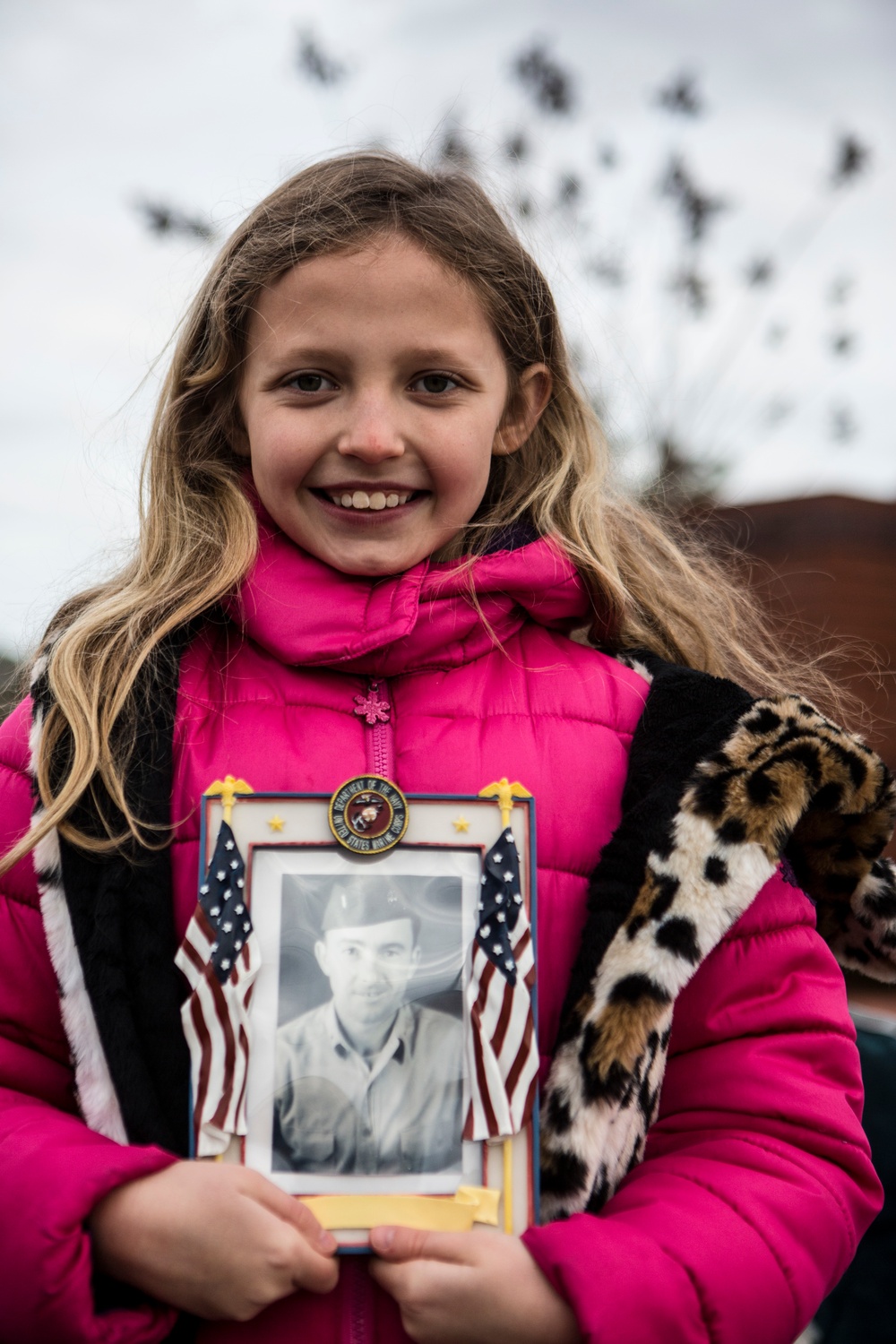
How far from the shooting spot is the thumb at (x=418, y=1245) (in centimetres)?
126

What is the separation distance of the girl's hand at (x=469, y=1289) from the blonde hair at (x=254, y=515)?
2.00 feet

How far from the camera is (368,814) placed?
1.43 meters

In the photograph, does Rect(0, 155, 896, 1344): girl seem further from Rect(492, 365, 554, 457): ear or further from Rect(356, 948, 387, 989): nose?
Rect(356, 948, 387, 989): nose

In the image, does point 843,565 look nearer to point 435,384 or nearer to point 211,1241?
point 435,384

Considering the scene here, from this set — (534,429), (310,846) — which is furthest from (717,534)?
(310,846)

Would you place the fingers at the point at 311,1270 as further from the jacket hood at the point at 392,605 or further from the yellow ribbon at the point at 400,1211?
the jacket hood at the point at 392,605

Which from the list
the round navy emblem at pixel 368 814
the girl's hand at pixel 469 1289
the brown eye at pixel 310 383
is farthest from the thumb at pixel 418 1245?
the brown eye at pixel 310 383

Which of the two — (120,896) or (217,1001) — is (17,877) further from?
(217,1001)

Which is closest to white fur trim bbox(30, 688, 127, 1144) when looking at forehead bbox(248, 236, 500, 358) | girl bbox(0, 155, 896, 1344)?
girl bbox(0, 155, 896, 1344)

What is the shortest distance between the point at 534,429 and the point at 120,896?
3.91 ft

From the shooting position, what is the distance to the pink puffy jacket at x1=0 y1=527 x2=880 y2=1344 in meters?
1.27

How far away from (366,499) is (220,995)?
77 cm

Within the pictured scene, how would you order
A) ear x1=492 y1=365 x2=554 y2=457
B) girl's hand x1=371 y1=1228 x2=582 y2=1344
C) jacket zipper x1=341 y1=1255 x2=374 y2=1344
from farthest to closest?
ear x1=492 y1=365 x2=554 y2=457 < jacket zipper x1=341 y1=1255 x2=374 y2=1344 < girl's hand x1=371 y1=1228 x2=582 y2=1344

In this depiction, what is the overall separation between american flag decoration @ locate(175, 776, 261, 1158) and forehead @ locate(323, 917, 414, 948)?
10 cm
